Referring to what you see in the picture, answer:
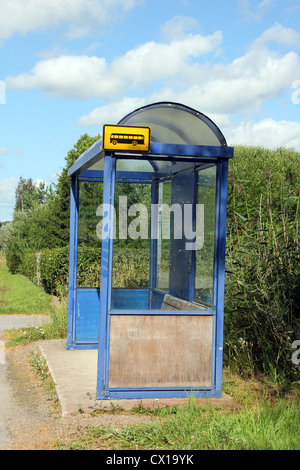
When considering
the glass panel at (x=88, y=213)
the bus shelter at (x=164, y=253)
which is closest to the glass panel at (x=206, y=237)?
the bus shelter at (x=164, y=253)

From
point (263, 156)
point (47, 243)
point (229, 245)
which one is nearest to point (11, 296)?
point (47, 243)

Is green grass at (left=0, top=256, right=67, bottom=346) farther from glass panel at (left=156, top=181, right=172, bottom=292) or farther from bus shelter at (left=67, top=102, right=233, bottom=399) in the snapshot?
bus shelter at (left=67, top=102, right=233, bottom=399)

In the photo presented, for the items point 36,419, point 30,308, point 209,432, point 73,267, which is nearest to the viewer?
point 209,432

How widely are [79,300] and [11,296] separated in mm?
9939

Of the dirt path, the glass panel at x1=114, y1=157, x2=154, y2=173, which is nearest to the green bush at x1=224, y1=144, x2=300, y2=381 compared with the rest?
the glass panel at x1=114, y1=157, x2=154, y2=173

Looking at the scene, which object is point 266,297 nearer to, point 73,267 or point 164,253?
point 164,253

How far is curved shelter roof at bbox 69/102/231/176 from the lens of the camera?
5807 millimetres

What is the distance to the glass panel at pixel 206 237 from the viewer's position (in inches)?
238

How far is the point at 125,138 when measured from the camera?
5602 millimetres

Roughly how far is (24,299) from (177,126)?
11772 millimetres

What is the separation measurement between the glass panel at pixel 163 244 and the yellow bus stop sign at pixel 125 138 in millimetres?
1457

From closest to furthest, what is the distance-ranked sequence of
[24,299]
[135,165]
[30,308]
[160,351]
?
[160,351], [135,165], [30,308], [24,299]

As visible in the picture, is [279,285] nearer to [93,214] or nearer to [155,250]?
[155,250]

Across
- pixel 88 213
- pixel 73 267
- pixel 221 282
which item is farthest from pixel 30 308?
pixel 221 282
